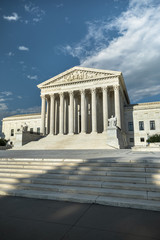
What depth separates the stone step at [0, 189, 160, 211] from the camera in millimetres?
5116

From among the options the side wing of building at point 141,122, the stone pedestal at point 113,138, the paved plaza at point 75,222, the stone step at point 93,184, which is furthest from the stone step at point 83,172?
the side wing of building at point 141,122

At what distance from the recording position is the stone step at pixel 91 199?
512cm

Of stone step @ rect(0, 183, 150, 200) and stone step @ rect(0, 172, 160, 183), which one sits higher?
stone step @ rect(0, 172, 160, 183)

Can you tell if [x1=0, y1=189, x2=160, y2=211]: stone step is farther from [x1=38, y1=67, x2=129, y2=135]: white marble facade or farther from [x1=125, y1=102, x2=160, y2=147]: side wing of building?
[x1=125, y1=102, x2=160, y2=147]: side wing of building

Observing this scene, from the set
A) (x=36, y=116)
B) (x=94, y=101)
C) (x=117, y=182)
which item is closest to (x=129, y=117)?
(x=94, y=101)

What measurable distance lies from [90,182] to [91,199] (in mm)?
1335

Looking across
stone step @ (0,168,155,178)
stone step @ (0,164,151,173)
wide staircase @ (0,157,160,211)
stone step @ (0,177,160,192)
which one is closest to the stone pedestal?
wide staircase @ (0,157,160,211)

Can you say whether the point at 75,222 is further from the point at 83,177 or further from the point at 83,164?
the point at 83,164

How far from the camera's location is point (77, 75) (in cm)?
4391

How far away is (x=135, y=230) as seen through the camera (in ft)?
12.3

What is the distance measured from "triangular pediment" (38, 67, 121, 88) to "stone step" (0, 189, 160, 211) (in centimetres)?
3784

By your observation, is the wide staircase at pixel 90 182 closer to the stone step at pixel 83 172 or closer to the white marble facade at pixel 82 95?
the stone step at pixel 83 172

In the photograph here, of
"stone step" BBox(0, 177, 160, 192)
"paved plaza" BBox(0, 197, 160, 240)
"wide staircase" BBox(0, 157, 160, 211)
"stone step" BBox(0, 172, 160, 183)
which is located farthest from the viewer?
"stone step" BBox(0, 172, 160, 183)

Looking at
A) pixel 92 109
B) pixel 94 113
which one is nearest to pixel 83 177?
pixel 94 113
